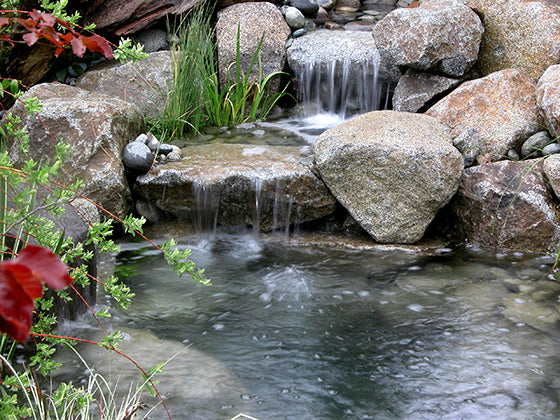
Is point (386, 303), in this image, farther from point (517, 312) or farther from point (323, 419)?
point (323, 419)

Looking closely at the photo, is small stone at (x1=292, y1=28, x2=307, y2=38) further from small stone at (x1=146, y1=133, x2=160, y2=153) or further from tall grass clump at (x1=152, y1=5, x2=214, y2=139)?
small stone at (x1=146, y1=133, x2=160, y2=153)

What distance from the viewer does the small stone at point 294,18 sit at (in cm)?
656

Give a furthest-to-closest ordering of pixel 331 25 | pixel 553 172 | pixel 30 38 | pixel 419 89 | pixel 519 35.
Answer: pixel 331 25 → pixel 419 89 → pixel 519 35 → pixel 553 172 → pixel 30 38

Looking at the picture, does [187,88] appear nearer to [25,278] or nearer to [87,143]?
[87,143]

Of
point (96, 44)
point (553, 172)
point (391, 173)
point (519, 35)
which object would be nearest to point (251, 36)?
point (519, 35)

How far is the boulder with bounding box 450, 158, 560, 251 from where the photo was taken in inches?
161

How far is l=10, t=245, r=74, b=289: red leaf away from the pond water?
5.50 ft

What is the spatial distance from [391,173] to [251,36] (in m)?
2.86

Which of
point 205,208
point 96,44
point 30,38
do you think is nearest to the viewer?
point 30,38

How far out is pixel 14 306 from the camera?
0.90 metres

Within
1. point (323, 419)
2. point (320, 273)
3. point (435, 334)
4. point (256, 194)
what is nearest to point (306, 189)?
point (256, 194)

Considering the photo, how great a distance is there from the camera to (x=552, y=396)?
8.56 feet

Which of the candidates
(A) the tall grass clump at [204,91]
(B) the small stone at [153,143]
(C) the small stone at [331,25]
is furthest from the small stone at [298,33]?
(B) the small stone at [153,143]

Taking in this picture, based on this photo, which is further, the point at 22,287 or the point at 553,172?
the point at 553,172
